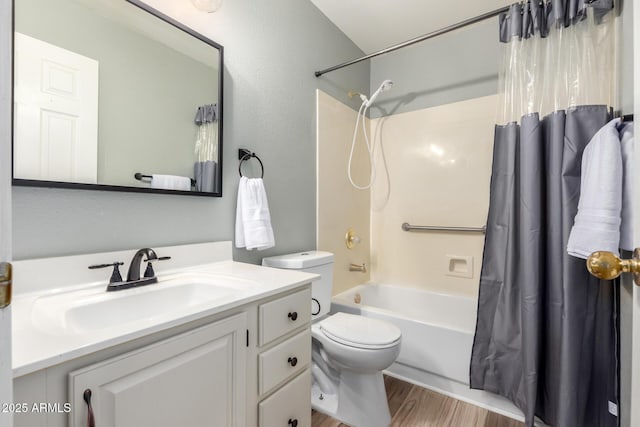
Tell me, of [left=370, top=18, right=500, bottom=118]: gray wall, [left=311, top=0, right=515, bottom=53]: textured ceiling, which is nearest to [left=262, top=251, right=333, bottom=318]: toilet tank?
[left=370, top=18, right=500, bottom=118]: gray wall

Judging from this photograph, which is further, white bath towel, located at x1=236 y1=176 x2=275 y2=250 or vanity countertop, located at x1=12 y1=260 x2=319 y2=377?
white bath towel, located at x1=236 y1=176 x2=275 y2=250

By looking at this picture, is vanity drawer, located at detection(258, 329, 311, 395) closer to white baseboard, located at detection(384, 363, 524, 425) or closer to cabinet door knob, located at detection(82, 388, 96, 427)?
cabinet door knob, located at detection(82, 388, 96, 427)

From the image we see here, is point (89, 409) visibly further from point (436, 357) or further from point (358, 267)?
point (358, 267)

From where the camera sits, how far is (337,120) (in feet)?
7.42

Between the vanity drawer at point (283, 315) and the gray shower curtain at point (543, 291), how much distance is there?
106cm

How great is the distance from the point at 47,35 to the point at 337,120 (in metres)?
1.66

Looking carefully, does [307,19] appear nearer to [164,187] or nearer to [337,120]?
[337,120]

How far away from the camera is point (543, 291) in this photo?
1.41 metres

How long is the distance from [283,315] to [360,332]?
576 mm

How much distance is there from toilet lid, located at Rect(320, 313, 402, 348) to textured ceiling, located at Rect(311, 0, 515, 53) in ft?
6.63

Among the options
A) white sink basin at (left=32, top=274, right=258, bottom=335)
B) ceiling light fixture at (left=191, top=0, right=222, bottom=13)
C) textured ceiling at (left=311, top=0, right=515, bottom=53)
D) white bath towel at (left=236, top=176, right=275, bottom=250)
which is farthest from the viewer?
textured ceiling at (left=311, top=0, right=515, bottom=53)

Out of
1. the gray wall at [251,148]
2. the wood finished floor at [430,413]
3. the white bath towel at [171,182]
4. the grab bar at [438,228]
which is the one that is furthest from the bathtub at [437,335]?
the white bath towel at [171,182]

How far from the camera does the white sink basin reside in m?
0.76

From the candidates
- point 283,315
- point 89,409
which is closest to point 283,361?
point 283,315
